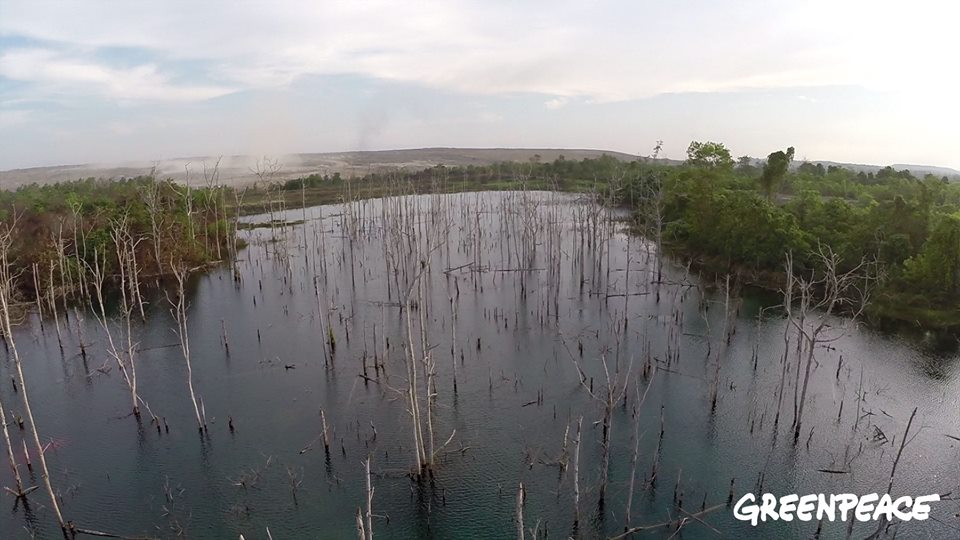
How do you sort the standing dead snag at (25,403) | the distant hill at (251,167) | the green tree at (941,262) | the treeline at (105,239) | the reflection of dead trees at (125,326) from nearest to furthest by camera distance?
the standing dead snag at (25,403)
the reflection of dead trees at (125,326)
the green tree at (941,262)
the treeline at (105,239)
the distant hill at (251,167)

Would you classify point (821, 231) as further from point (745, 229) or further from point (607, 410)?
point (607, 410)

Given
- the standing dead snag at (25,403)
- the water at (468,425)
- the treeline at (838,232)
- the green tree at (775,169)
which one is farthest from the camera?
the green tree at (775,169)

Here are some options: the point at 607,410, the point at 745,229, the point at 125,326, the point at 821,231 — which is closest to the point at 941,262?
the point at 821,231

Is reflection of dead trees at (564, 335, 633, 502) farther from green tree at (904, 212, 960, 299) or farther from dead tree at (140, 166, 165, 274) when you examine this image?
dead tree at (140, 166, 165, 274)

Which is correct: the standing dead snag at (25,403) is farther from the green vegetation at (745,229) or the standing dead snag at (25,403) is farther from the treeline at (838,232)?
the treeline at (838,232)

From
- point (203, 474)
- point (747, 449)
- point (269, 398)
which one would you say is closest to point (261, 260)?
point (269, 398)

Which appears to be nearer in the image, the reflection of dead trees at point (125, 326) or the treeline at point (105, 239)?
the reflection of dead trees at point (125, 326)

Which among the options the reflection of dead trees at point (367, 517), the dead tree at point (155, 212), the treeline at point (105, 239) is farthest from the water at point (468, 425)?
the dead tree at point (155, 212)
